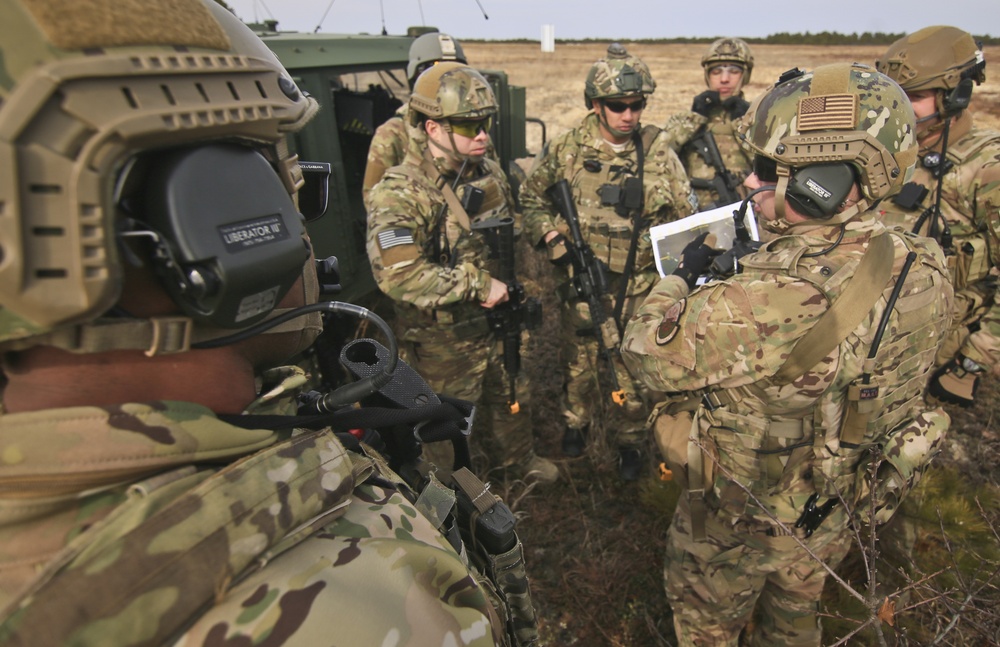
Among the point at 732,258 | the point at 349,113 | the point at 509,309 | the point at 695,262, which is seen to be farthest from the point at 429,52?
the point at 732,258

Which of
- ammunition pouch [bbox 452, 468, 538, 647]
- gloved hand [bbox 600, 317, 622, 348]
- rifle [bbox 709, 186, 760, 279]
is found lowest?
gloved hand [bbox 600, 317, 622, 348]

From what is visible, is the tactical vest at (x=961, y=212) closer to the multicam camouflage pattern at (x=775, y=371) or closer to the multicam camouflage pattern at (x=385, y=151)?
the multicam camouflage pattern at (x=775, y=371)

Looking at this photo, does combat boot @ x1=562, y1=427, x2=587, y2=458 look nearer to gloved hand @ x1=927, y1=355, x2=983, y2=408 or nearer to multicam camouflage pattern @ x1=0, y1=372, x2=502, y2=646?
gloved hand @ x1=927, y1=355, x2=983, y2=408

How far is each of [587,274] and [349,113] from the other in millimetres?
3360

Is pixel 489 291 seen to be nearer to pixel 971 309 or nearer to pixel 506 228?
pixel 506 228

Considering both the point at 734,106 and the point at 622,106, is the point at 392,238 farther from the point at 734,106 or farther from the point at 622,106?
the point at 734,106

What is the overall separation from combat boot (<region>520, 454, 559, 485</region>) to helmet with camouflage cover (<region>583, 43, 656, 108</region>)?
2485 mm

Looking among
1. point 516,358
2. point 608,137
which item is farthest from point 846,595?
point 608,137

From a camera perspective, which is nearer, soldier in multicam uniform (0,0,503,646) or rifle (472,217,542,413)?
soldier in multicam uniform (0,0,503,646)

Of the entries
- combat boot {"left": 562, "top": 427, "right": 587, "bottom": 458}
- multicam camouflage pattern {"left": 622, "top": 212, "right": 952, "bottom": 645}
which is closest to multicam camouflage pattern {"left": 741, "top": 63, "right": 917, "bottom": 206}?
multicam camouflage pattern {"left": 622, "top": 212, "right": 952, "bottom": 645}

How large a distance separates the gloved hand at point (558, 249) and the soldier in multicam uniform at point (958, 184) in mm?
1921

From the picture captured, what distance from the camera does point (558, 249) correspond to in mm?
3682

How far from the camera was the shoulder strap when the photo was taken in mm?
1579

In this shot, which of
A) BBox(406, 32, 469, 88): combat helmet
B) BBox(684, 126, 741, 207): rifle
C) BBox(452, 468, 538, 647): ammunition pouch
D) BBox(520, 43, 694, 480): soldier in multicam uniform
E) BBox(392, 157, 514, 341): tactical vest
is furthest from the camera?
BBox(406, 32, 469, 88): combat helmet
